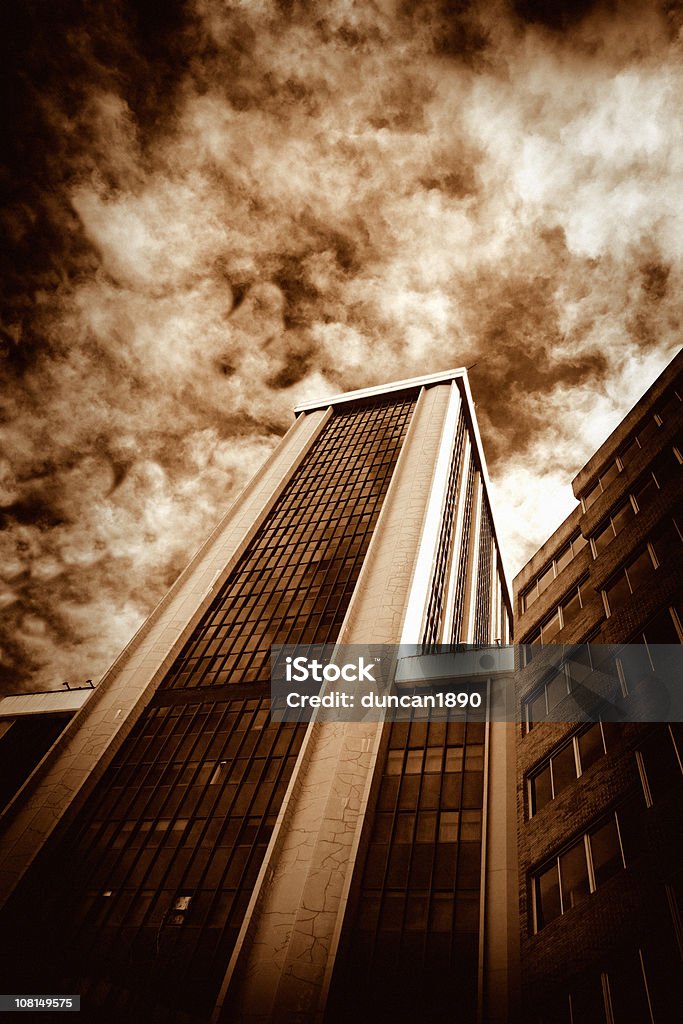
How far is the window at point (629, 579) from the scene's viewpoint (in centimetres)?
1595

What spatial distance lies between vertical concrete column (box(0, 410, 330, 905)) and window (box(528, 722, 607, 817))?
2049 cm

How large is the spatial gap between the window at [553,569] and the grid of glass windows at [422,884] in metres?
5.87

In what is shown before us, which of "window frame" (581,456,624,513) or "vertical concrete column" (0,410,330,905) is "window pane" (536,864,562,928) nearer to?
"window frame" (581,456,624,513)

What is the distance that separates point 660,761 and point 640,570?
624 cm

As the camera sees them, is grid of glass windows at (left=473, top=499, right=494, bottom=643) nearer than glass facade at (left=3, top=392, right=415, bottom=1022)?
No

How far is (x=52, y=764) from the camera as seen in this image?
26688 mm

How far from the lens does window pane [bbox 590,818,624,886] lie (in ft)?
38.4

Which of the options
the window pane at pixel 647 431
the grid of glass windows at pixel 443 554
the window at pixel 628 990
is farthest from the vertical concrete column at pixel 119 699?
the window pane at pixel 647 431

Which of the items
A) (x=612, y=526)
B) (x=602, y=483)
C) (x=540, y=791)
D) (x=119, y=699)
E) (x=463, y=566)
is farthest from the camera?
(x=463, y=566)

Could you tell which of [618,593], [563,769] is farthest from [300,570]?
[563,769]

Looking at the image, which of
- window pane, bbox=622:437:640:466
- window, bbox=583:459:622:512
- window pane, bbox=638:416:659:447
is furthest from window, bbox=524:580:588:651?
window pane, bbox=638:416:659:447

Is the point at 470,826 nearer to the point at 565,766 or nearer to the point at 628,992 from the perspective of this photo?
the point at 565,766

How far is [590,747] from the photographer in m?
14.4

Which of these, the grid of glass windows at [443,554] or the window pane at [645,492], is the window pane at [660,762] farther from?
the grid of glass windows at [443,554]
